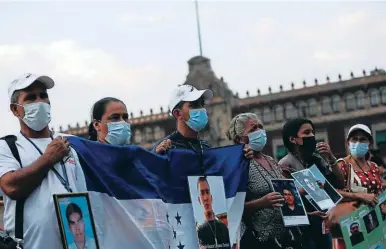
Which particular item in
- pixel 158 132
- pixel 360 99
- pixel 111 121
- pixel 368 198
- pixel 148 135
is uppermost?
pixel 360 99

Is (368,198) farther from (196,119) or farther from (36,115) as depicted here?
(36,115)

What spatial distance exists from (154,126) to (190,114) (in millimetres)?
53026

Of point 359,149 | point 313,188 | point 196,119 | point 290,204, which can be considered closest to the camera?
point 196,119

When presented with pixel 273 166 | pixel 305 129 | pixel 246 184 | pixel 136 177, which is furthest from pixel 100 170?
pixel 305 129

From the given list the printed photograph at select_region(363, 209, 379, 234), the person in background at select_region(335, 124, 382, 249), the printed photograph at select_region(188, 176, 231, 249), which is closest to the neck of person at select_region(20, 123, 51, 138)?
the printed photograph at select_region(188, 176, 231, 249)

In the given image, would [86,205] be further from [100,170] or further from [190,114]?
[190,114]

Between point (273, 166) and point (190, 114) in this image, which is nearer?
point (190, 114)

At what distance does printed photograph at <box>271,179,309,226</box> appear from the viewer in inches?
222

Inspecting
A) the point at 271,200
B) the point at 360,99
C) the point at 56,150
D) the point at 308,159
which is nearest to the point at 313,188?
the point at 308,159

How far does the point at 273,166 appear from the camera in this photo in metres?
5.91

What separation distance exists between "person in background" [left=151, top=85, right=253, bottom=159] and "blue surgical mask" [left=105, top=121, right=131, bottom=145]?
0.39m

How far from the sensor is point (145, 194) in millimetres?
4793

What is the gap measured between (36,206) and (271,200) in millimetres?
2135

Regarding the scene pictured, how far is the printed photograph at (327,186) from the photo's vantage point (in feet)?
20.3
